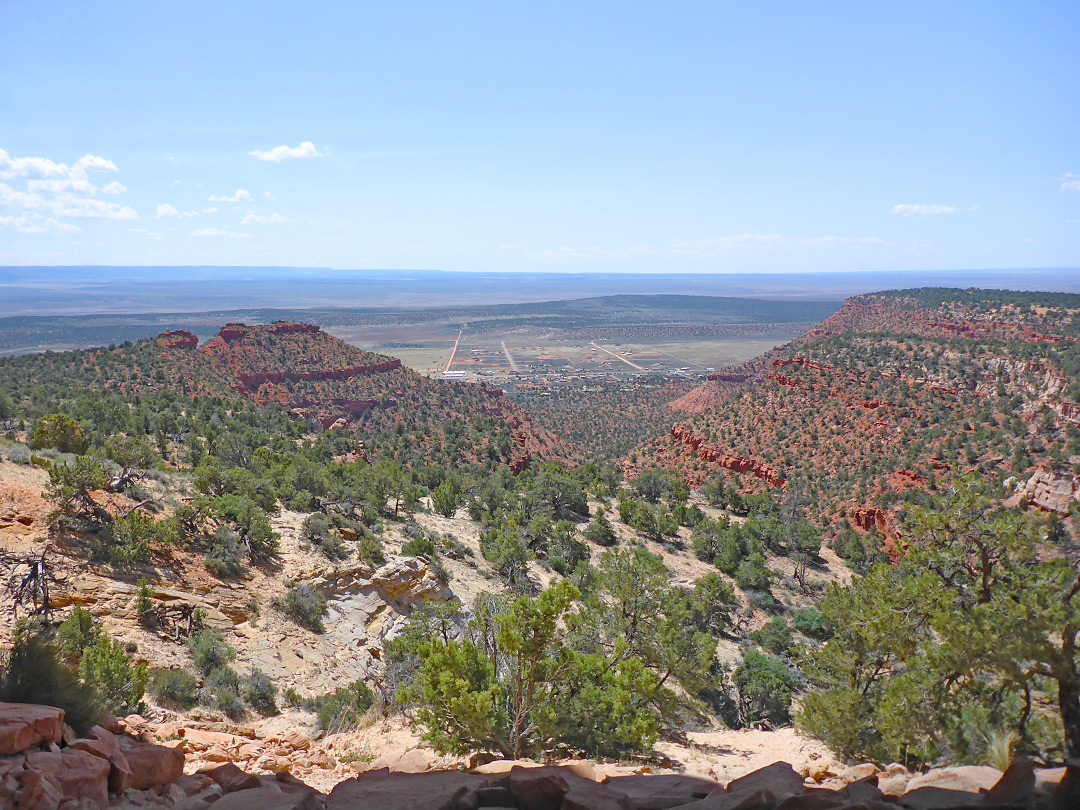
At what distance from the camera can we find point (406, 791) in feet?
24.4

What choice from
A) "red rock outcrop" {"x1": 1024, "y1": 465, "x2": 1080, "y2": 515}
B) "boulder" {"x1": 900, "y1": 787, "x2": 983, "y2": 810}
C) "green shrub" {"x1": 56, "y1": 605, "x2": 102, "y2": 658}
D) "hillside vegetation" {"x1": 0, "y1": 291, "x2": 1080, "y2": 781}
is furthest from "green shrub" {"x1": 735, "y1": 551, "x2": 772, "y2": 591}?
"green shrub" {"x1": 56, "y1": 605, "x2": 102, "y2": 658}

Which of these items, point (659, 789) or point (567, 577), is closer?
point (659, 789)

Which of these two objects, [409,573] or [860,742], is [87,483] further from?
[860,742]

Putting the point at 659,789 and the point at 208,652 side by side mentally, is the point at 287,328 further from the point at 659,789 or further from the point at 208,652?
the point at 659,789

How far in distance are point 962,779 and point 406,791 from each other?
723 centimetres

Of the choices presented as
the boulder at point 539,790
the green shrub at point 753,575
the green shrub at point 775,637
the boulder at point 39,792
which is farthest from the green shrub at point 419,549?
the green shrub at point 753,575

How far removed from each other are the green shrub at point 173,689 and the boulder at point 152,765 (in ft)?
14.2

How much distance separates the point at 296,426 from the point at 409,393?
91.4 ft

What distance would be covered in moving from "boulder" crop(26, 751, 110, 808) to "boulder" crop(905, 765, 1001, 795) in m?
10.1

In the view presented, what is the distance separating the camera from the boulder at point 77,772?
6.42 metres

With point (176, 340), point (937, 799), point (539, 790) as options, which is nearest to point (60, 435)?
point (539, 790)

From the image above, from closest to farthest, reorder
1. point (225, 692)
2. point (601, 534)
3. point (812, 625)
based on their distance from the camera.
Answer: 1. point (225, 692)
2. point (812, 625)
3. point (601, 534)

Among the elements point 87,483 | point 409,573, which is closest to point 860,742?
point 409,573

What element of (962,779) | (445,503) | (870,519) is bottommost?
(870,519)
